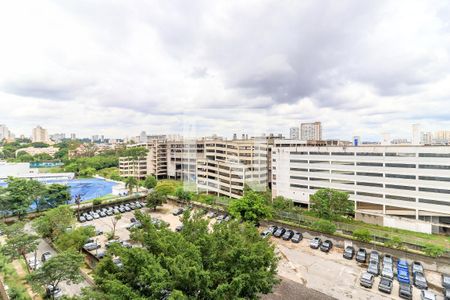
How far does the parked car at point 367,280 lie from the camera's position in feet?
46.1

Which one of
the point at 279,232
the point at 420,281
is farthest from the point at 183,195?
the point at 420,281

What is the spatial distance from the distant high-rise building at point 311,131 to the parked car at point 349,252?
43.8 metres

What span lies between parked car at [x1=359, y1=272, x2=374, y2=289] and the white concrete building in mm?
13365

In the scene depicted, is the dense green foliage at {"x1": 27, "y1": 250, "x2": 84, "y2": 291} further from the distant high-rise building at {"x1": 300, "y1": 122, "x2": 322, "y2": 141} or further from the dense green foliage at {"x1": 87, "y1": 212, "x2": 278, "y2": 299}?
the distant high-rise building at {"x1": 300, "y1": 122, "x2": 322, "y2": 141}

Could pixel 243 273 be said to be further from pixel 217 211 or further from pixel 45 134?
pixel 45 134

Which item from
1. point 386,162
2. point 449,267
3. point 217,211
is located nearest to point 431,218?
point 386,162

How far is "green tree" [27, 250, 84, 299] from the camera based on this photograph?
33.3 feet

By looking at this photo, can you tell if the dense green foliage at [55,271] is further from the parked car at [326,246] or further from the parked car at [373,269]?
the parked car at [373,269]

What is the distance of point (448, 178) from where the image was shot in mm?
21953

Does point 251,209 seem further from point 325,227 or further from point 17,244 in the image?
point 17,244

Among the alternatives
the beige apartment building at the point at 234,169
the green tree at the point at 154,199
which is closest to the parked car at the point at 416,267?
the beige apartment building at the point at 234,169

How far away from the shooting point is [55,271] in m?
10.4

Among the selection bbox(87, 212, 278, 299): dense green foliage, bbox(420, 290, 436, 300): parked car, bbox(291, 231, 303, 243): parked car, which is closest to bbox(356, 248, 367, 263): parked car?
bbox(420, 290, 436, 300): parked car

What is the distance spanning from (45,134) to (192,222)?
14401 centimetres
